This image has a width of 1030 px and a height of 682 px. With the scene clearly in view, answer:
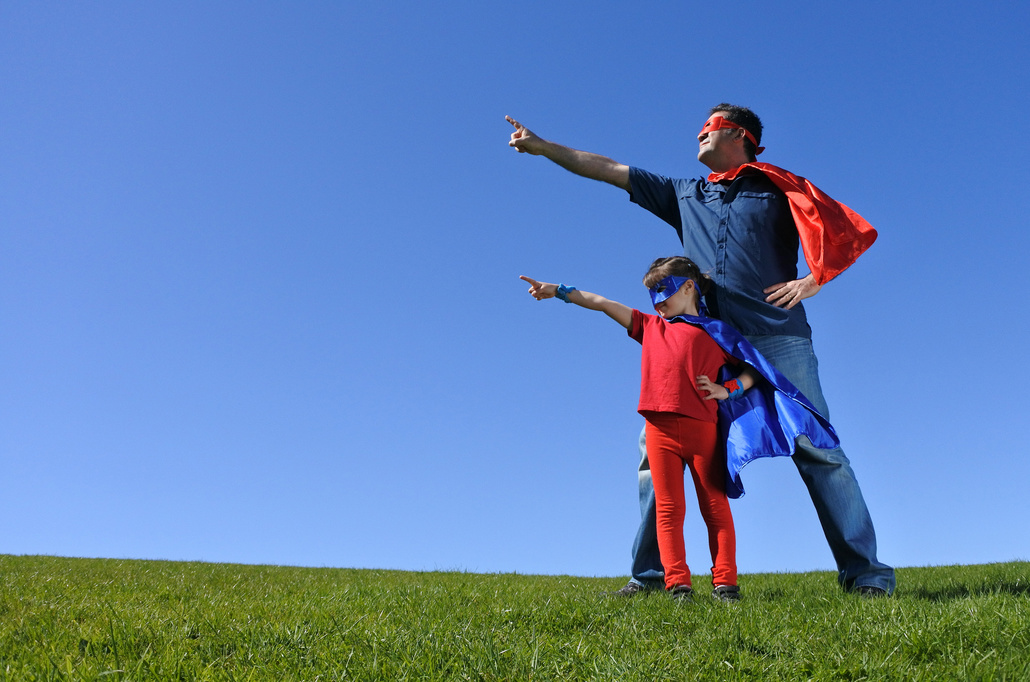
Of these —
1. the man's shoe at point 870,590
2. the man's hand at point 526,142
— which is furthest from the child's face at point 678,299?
the man's shoe at point 870,590

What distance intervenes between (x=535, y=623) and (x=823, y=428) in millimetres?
2277

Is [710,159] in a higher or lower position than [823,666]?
higher

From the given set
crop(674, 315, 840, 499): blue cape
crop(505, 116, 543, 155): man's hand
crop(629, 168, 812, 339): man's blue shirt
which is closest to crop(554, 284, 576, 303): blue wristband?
crop(674, 315, 840, 499): blue cape

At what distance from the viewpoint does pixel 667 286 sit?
16.5ft

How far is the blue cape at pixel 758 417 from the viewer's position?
15.5 feet

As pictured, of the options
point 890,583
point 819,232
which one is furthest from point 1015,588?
point 819,232

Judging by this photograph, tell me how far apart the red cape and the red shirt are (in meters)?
0.80

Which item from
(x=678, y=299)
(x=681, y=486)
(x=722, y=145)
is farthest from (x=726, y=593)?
(x=722, y=145)

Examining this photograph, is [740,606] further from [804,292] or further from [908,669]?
[804,292]

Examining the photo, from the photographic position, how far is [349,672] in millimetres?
2984

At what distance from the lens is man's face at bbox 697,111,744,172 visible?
18.0 feet

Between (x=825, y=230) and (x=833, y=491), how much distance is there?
160 centimetres

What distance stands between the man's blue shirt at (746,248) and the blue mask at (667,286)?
0.27 m

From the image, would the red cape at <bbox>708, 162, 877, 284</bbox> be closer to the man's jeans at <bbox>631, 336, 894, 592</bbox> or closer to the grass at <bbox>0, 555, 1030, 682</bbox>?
the man's jeans at <bbox>631, 336, 894, 592</bbox>
